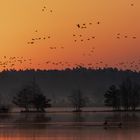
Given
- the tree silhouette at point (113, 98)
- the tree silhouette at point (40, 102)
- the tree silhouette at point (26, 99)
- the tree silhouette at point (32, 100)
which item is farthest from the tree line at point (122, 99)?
the tree silhouette at point (26, 99)

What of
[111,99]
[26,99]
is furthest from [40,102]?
[111,99]

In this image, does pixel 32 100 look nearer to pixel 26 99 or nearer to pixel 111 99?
pixel 26 99

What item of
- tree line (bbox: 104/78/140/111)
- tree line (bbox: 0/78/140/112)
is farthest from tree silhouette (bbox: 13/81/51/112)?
tree line (bbox: 104/78/140/111)

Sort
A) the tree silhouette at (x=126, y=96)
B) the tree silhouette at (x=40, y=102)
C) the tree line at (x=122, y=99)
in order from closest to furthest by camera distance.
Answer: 1. the tree silhouette at (x=40, y=102)
2. the tree line at (x=122, y=99)
3. the tree silhouette at (x=126, y=96)

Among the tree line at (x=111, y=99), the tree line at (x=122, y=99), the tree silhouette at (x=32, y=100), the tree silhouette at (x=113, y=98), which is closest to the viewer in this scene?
the tree silhouette at (x=32, y=100)

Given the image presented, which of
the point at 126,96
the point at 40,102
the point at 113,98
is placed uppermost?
the point at 126,96

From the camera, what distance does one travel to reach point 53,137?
164ft

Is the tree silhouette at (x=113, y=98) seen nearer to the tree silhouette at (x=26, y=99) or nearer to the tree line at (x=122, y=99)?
the tree line at (x=122, y=99)

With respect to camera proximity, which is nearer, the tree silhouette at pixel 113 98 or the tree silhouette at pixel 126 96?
the tree silhouette at pixel 113 98

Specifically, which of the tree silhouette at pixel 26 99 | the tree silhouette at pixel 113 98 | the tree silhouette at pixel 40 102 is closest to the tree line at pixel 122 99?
the tree silhouette at pixel 113 98

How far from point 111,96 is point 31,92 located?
19.6 meters

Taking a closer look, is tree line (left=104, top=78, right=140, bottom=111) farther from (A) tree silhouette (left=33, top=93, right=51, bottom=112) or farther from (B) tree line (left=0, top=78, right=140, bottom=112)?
(A) tree silhouette (left=33, top=93, right=51, bottom=112)

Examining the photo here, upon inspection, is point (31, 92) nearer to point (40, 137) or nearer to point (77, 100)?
point (77, 100)

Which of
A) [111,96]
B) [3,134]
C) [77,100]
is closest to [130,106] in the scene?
[111,96]
